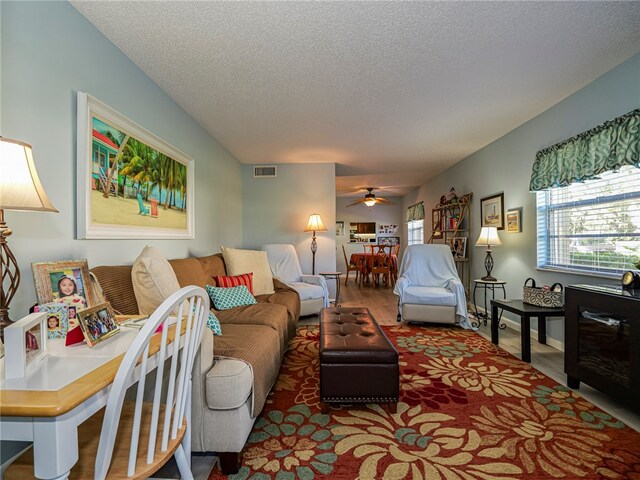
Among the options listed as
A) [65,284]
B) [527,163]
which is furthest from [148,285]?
[527,163]

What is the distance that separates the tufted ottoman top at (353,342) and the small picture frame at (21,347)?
4.48ft

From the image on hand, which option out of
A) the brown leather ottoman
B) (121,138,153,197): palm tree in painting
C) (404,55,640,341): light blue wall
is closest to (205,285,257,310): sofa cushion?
(121,138,153,197): palm tree in painting

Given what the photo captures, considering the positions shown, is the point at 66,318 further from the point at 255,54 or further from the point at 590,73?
the point at 590,73

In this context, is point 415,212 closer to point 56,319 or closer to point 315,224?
point 315,224

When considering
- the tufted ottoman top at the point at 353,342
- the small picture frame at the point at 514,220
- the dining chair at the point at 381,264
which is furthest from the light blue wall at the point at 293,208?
the tufted ottoman top at the point at 353,342

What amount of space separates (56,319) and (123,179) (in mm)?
1320

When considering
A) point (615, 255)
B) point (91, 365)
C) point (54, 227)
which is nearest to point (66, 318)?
point (91, 365)

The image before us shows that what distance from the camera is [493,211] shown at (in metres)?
4.38

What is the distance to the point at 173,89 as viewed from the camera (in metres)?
2.79

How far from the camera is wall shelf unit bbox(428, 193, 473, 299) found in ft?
16.9

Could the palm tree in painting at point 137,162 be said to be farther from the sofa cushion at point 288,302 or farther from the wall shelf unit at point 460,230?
the wall shelf unit at point 460,230

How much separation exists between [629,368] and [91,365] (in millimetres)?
2694

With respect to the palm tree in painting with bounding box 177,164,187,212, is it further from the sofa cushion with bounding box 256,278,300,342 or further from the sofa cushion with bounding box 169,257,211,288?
the sofa cushion with bounding box 256,278,300,342

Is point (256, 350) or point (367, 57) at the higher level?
point (367, 57)
